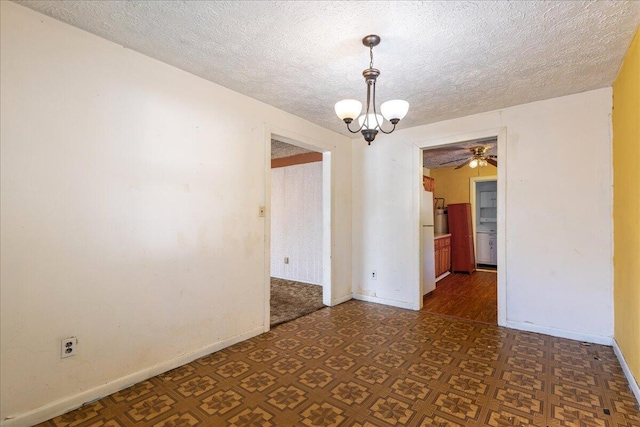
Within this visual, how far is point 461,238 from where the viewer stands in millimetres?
6375

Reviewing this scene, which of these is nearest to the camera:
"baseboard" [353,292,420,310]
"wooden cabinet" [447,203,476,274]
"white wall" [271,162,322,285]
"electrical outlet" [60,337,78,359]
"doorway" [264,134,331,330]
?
"electrical outlet" [60,337,78,359]

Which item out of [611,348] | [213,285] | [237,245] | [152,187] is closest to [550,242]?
[611,348]

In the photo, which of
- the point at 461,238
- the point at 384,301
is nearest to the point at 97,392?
the point at 384,301

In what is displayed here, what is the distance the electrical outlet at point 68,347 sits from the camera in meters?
1.88

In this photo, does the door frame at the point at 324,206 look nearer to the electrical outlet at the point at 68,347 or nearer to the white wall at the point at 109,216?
the white wall at the point at 109,216

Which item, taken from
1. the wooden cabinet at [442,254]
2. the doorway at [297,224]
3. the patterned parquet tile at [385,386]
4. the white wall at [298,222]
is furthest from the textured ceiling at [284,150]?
the patterned parquet tile at [385,386]

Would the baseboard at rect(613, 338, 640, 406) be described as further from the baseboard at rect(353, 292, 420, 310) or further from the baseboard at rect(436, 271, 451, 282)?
the baseboard at rect(436, 271, 451, 282)

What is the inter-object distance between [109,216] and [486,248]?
7711mm

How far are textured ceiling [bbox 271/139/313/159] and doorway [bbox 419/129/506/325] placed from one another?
2.13m

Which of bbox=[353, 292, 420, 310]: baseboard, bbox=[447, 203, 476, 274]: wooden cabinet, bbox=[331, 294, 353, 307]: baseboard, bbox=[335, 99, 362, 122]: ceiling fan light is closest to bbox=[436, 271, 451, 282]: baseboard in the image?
bbox=[447, 203, 476, 274]: wooden cabinet

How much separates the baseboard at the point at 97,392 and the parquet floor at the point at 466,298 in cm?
283

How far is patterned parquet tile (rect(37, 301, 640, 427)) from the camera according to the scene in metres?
1.80

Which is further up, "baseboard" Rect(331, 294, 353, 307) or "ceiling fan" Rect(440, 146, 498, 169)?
"ceiling fan" Rect(440, 146, 498, 169)

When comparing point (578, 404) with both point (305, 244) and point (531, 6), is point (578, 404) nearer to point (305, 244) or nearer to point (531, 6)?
point (531, 6)
